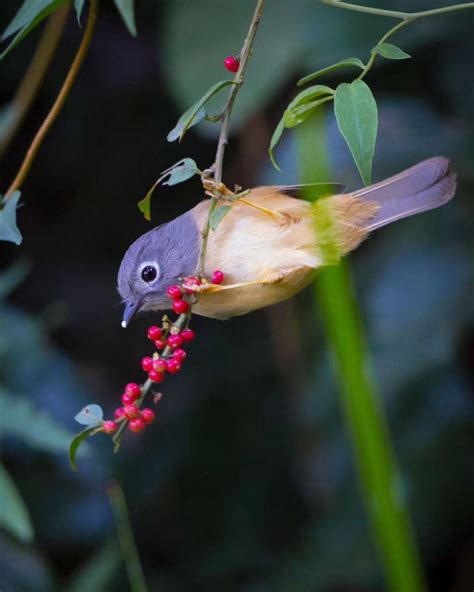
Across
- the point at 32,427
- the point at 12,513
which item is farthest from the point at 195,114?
the point at 32,427

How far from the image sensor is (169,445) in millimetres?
4414

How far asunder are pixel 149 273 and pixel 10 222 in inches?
25.0

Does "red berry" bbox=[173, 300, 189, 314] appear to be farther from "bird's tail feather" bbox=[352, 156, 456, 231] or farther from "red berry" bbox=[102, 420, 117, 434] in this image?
"bird's tail feather" bbox=[352, 156, 456, 231]

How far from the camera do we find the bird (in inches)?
90.4

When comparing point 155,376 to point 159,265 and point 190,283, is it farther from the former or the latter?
point 159,265

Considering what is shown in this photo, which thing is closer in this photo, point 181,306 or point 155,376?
point 155,376

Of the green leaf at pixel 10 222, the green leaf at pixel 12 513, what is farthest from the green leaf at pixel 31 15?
the green leaf at pixel 12 513

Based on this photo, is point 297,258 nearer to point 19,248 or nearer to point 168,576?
point 168,576

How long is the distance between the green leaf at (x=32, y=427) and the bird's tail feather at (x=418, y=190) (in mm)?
1109

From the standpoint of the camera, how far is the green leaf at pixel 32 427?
9.14 ft

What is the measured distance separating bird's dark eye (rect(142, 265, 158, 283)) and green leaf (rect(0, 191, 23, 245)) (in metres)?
0.53

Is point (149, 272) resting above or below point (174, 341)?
below

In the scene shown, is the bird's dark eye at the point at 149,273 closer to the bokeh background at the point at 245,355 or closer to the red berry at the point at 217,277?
the red berry at the point at 217,277

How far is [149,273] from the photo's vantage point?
2.51 metres
